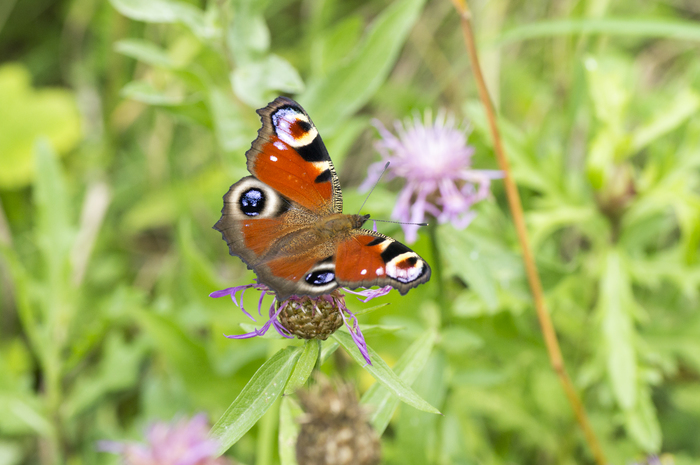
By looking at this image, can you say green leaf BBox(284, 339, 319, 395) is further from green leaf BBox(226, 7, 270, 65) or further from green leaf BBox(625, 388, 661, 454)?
green leaf BBox(625, 388, 661, 454)

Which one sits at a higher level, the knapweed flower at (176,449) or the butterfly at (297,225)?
the butterfly at (297,225)

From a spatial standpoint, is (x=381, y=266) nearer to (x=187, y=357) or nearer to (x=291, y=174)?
(x=291, y=174)

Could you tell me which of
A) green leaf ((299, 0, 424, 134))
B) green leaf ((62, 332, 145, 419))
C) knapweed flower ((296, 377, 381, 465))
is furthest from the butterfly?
green leaf ((62, 332, 145, 419))

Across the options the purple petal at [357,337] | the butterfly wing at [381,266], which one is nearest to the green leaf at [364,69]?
the butterfly wing at [381,266]

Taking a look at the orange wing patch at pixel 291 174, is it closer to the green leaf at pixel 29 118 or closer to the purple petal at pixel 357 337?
the purple petal at pixel 357 337

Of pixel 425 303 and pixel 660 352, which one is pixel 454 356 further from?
pixel 660 352

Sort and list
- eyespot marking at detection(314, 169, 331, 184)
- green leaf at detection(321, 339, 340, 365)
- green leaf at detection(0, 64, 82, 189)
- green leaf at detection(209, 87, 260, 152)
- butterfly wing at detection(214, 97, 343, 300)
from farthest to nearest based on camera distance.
Answer: green leaf at detection(0, 64, 82, 189) → green leaf at detection(209, 87, 260, 152) → eyespot marking at detection(314, 169, 331, 184) → butterfly wing at detection(214, 97, 343, 300) → green leaf at detection(321, 339, 340, 365)

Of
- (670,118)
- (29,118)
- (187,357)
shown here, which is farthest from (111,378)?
(670,118)
